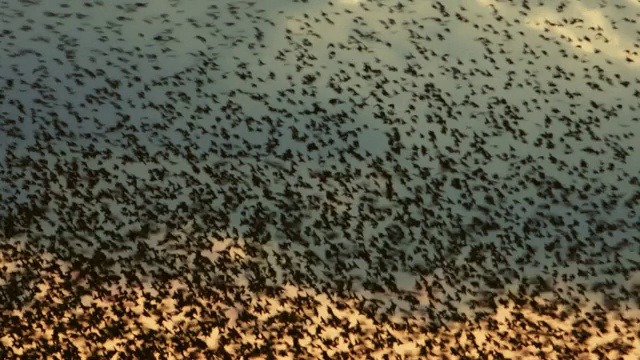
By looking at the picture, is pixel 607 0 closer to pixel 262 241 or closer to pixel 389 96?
pixel 389 96

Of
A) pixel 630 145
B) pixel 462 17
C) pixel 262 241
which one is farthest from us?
pixel 462 17

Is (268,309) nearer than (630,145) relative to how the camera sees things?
Yes

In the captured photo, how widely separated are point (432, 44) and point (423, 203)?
0.87m

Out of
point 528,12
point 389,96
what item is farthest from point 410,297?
point 528,12

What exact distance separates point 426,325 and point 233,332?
802 mm

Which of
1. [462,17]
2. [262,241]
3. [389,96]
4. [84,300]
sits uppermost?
[462,17]

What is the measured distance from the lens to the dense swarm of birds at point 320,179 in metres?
3.15

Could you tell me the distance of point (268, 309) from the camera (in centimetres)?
316

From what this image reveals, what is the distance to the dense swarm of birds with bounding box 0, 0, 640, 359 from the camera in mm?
3146

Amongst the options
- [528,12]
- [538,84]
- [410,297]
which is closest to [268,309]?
[410,297]

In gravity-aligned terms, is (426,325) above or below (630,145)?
below

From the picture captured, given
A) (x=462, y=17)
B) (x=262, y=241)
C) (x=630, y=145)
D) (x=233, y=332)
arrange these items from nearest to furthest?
1. (x=233, y=332)
2. (x=262, y=241)
3. (x=630, y=145)
4. (x=462, y=17)

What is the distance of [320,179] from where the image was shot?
Answer: 3.46 metres

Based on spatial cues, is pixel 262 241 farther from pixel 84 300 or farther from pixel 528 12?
pixel 528 12
